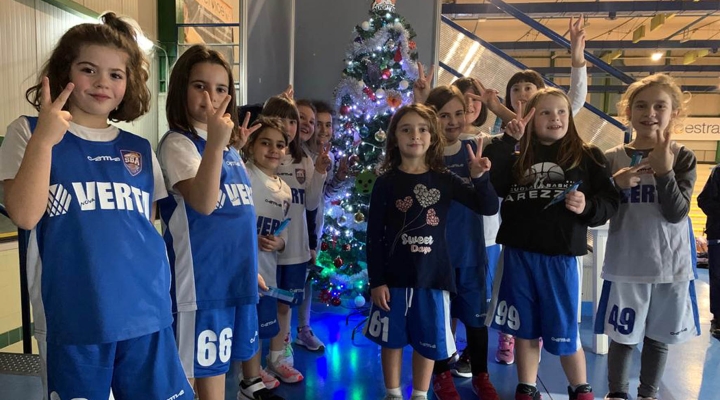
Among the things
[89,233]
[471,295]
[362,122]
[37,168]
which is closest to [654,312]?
[471,295]

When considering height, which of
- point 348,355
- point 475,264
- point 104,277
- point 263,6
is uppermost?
point 263,6

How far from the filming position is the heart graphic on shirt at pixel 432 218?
6.71ft

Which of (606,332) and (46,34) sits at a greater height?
(46,34)

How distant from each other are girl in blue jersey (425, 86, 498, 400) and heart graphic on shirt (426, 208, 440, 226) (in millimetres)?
320

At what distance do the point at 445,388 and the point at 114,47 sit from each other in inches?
76.5

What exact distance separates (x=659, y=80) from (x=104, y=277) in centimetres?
227

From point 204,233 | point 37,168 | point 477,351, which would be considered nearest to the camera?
point 37,168

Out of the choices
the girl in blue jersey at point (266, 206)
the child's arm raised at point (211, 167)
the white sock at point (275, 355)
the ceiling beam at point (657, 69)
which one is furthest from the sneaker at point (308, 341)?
the ceiling beam at point (657, 69)

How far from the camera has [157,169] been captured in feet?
4.80

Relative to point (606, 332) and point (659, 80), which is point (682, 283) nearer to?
point (606, 332)

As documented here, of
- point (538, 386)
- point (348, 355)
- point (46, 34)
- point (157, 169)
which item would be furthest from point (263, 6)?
point (538, 386)

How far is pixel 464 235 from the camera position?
2.35 m

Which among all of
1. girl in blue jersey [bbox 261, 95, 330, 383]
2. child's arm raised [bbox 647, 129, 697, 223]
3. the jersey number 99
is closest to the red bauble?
girl in blue jersey [bbox 261, 95, 330, 383]

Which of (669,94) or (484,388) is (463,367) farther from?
(669,94)
